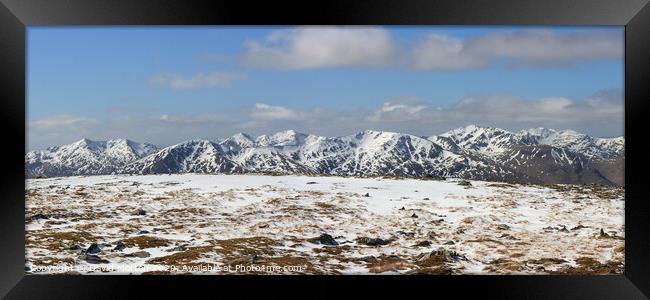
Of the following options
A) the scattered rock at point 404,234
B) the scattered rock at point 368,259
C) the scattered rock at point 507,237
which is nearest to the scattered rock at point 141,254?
the scattered rock at point 368,259

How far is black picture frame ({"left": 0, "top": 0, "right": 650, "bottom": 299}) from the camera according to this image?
19.4 feet

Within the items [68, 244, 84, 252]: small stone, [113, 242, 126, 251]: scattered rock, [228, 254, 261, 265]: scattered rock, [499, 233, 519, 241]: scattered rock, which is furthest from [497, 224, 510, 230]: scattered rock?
[68, 244, 84, 252]: small stone

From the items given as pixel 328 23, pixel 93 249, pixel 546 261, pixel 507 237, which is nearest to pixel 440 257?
pixel 546 261

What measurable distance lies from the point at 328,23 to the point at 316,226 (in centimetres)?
724

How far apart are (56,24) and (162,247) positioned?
5.40 m

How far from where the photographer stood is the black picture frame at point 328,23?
591cm

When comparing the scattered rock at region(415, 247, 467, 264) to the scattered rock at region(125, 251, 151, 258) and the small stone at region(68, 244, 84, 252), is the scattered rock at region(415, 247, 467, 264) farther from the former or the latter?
the small stone at region(68, 244, 84, 252)

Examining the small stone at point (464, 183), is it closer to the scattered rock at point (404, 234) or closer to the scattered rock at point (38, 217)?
the scattered rock at point (404, 234)

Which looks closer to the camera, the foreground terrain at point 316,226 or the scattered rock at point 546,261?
the foreground terrain at point 316,226

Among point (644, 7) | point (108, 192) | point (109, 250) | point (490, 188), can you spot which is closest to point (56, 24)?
point (109, 250)

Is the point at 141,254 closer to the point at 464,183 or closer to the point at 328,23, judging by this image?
the point at 328,23

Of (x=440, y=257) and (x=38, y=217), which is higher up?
(x=38, y=217)

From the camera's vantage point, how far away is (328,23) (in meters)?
6.08

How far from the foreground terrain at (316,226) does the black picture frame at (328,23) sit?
51.6 inches
